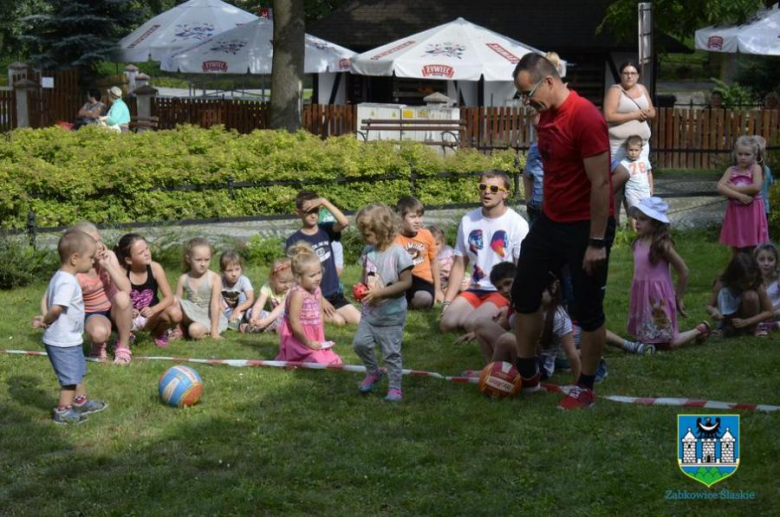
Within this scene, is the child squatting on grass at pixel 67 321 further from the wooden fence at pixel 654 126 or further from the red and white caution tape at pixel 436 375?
the wooden fence at pixel 654 126

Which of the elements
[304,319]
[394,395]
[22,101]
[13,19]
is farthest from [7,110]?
[394,395]

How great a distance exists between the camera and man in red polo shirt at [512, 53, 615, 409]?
21.8 ft

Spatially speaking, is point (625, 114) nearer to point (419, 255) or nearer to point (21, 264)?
point (419, 255)

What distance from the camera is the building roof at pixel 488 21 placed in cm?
2845

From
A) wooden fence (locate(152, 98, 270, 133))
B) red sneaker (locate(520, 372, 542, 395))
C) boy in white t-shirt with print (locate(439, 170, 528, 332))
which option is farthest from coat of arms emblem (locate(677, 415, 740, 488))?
wooden fence (locate(152, 98, 270, 133))

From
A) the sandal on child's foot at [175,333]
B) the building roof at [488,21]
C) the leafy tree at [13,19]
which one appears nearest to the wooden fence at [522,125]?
the building roof at [488,21]

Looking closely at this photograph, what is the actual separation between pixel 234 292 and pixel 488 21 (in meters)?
21.0

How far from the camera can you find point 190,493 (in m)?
5.80

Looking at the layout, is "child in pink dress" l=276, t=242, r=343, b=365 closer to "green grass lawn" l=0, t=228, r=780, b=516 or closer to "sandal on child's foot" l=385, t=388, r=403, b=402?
"green grass lawn" l=0, t=228, r=780, b=516

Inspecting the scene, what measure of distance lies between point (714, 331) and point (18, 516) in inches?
228

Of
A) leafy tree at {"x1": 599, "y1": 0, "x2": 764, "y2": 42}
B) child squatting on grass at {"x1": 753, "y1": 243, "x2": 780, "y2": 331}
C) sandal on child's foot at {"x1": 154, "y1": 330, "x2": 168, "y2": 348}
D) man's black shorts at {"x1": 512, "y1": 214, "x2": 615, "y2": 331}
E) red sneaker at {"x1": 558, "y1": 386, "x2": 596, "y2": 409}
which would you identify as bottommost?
sandal on child's foot at {"x1": 154, "y1": 330, "x2": 168, "y2": 348}

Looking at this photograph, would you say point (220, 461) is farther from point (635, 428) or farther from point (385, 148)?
point (385, 148)

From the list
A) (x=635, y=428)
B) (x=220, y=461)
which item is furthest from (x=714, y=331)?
(x=220, y=461)

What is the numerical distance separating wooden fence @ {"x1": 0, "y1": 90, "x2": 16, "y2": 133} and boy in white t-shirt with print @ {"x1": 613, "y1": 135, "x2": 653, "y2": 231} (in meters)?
18.9
